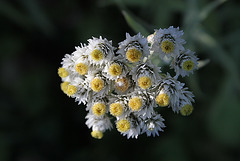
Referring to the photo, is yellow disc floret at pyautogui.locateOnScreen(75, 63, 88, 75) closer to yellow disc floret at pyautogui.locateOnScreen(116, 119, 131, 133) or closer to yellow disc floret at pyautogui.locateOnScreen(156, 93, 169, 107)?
yellow disc floret at pyautogui.locateOnScreen(116, 119, 131, 133)

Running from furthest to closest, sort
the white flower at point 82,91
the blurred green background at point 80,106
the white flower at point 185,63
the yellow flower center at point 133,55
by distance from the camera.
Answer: the blurred green background at point 80,106, the white flower at point 82,91, the white flower at point 185,63, the yellow flower center at point 133,55

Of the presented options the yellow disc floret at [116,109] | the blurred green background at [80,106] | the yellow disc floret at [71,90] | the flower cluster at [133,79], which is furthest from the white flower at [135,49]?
the blurred green background at [80,106]

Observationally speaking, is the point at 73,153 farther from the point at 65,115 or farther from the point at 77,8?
the point at 77,8

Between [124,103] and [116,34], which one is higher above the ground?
[116,34]

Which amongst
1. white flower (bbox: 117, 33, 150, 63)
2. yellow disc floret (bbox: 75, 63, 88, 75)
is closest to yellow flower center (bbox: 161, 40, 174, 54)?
white flower (bbox: 117, 33, 150, 63)

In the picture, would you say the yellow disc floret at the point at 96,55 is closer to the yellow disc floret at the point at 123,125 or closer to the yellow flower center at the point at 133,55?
the yellow flower center at the point at 133,55

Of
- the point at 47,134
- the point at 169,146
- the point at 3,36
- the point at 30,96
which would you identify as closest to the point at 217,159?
A: the point at 169,146
